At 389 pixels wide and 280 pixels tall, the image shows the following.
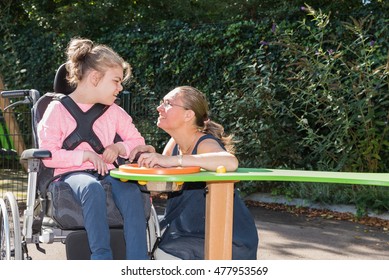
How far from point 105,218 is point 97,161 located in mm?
358

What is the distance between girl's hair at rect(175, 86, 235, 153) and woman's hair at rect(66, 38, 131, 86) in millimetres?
427

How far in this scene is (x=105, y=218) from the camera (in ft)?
9.72

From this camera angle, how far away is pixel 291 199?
23.5 ft

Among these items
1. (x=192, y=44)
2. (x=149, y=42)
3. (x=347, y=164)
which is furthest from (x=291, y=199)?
(x=149, y=42)

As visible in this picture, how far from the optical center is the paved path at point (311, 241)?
5.07 m

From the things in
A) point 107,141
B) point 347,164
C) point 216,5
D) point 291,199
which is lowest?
point 291,199

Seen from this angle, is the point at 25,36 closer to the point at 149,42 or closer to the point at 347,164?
the point at 149,42

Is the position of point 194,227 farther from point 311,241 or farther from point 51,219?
point 311,241

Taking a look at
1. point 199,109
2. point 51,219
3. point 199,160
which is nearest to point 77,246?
point 51,219

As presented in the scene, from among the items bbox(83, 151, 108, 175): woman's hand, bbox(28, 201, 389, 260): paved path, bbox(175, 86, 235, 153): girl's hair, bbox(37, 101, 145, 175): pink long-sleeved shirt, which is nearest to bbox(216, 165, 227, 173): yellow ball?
bbox(175, 86, 235, 153): girl's hair

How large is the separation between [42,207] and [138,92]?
6.01 metres

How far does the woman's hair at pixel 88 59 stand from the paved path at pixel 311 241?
76.8 inches

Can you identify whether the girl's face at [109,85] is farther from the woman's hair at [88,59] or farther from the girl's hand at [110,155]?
the girl's hand at [110,155]

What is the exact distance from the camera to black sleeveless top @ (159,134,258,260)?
3158 millimetres
